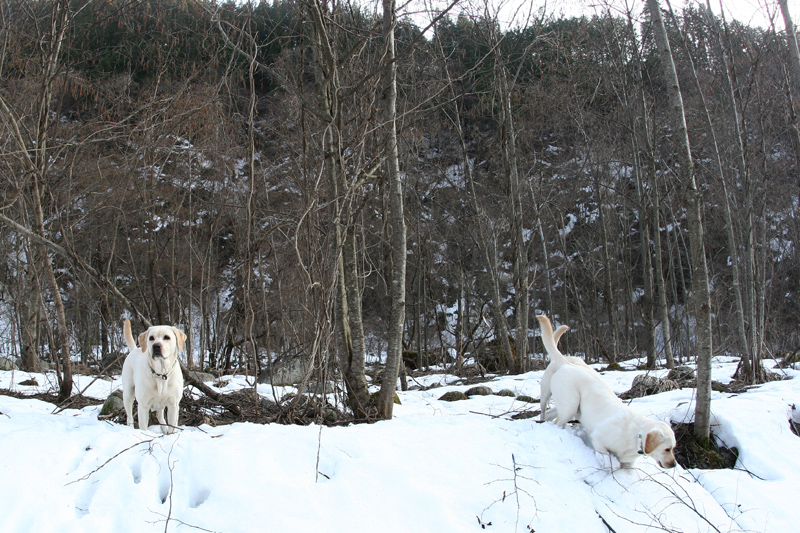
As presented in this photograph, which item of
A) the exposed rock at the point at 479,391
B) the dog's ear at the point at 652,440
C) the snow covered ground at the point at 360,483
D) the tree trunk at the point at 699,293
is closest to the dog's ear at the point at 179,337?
the snow covered ground at the point at 360,483

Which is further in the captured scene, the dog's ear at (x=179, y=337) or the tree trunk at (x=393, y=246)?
the tree trunk at (x=393, y=246)

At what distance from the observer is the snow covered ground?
276 cm

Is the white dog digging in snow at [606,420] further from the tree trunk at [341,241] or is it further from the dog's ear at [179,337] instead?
the dog's ear at [179,337]

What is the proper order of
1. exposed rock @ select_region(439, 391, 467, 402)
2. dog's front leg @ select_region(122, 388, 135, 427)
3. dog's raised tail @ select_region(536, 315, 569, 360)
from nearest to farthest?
dog's front leg @ select_region(122, 388, 135, 427)
dog's raised tail @ select_region(536, 315, 569, 360)
exposed rock @ select_region(439, 391, 467, 402)

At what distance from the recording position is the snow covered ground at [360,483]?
2.76 meters

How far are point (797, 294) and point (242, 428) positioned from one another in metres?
22.8

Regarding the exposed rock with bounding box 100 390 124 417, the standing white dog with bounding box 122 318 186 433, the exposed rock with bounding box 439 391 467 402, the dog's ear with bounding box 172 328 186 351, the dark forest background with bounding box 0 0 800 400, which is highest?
the dark forest background with bounding box 0 0 800 400

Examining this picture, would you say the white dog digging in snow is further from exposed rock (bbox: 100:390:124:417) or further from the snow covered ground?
exposed rock (bbox: 100:390:124:417)

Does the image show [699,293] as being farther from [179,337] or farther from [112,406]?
[112,406]

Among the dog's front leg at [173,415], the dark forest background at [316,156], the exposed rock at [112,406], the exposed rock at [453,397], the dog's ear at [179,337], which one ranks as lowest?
the exposed rock at [453,397]

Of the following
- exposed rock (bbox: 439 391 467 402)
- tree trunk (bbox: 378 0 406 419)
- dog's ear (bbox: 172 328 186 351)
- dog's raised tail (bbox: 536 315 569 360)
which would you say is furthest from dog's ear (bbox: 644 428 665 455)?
exposed rock (bbox: 439 391 467 402)

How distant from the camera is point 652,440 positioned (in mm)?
3334

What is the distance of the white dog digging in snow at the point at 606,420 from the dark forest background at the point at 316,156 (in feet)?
6.85

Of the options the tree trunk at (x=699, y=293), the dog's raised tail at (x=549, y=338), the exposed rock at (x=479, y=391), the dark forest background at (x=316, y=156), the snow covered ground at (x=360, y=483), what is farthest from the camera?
the exposed rock at (x=479, y=391)
